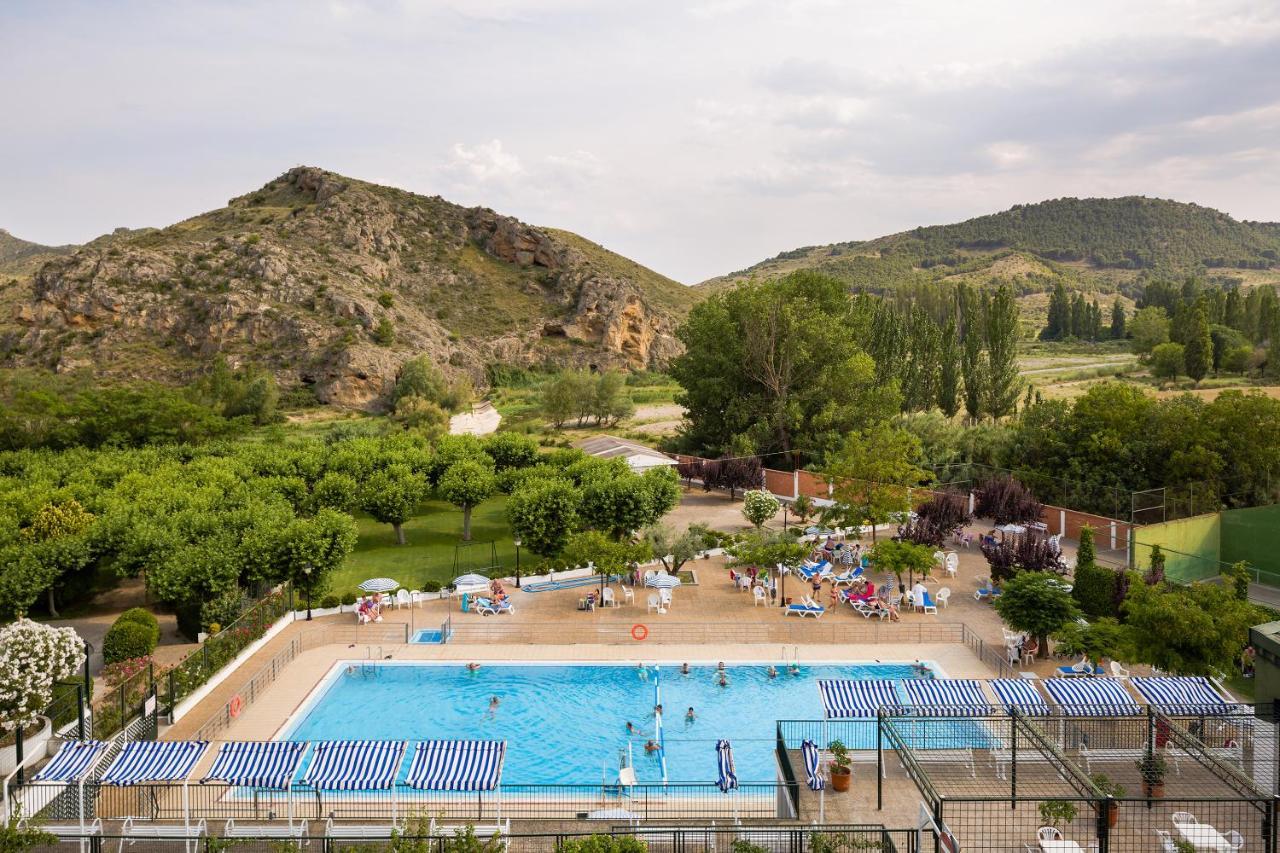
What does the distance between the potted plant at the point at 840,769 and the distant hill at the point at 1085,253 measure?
149 meters

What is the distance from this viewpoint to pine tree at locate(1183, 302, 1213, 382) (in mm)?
66750

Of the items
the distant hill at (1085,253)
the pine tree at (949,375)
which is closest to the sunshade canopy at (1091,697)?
the pine tree at (949,375)

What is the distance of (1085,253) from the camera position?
598 feet

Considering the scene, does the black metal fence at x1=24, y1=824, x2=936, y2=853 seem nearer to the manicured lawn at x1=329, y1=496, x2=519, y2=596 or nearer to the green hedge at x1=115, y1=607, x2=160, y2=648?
the green hedge at x1=115, y1=607, x2=160, y2=648

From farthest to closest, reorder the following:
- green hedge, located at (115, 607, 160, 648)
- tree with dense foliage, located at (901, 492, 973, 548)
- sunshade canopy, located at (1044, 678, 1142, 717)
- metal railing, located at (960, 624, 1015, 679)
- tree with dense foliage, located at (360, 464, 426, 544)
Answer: tree with dense foliage, located at (360, 464, 426, 544) → tree with dense foliage, located at (901, 492, 973, 548) → green hedge, located at (115, 607, 160, 648) → metal railing, located at (960, 624, 1015, 679) → sunshade canopy, located at (1044, 678, 1142, 717)

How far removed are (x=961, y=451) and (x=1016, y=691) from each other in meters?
27.1

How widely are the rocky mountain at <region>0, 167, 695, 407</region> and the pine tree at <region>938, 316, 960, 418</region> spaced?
4898 centimetres

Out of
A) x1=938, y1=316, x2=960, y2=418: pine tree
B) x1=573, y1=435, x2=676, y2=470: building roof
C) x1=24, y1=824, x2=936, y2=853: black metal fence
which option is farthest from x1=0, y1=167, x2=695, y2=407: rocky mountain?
x1=24, y1=824, x2=936, y2=853: black metal fence

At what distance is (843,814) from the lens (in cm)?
1289

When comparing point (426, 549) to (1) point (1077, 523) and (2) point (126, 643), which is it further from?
(1) point (1077, 523)

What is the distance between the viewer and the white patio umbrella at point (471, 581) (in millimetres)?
25203

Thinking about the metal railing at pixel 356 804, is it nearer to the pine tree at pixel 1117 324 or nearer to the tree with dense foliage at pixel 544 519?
the tree with dense foliage at pixel 544 519

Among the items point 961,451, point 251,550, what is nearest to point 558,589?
point 251,550

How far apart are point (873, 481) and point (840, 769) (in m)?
19.0
